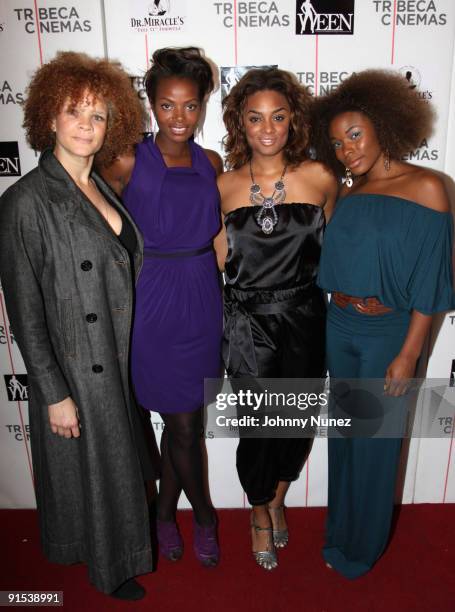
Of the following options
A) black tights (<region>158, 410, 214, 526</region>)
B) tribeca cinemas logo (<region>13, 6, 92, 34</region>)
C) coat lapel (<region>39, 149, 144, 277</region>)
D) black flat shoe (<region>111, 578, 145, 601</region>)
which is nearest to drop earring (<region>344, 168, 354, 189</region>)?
coat lapel (<region>39, 149, 144, 277</region>)

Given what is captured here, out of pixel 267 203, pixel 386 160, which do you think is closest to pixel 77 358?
pixel 267 203

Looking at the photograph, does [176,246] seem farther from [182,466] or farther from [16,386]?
[16,386]

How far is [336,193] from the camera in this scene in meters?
2.12

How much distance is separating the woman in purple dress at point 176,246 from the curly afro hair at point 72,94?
21 centimetres

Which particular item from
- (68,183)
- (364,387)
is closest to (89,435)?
(68,183)

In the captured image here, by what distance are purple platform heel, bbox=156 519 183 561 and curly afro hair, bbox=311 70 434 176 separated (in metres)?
1.86

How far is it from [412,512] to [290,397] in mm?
1100

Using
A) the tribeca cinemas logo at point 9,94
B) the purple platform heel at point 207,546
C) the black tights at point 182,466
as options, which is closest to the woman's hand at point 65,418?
the black tights at point 182,466

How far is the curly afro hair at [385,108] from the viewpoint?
1.83 meters

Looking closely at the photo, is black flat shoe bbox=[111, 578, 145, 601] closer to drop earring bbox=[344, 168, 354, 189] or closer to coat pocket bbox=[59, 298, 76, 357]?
coat pocket bbox=[59, 298, 76, 357]

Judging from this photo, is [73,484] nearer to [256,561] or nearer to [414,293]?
[256,561]

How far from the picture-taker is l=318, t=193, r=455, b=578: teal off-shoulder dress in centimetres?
177

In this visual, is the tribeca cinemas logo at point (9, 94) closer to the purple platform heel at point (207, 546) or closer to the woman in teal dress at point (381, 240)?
the woman in teal dress at point (381, 240)

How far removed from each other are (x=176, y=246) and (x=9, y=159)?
960 millimetres
